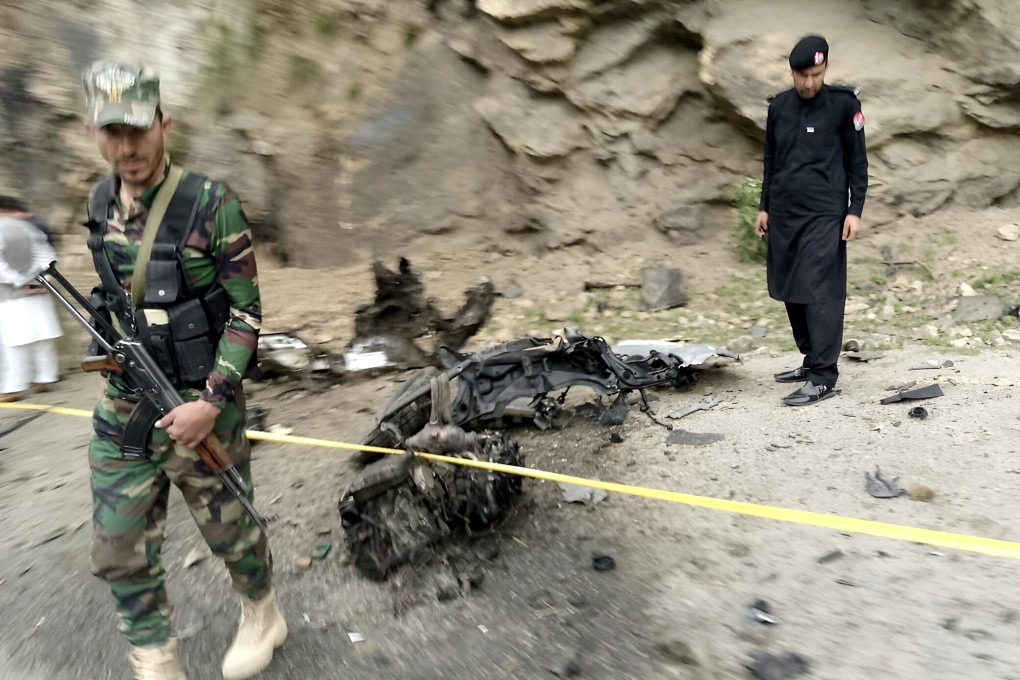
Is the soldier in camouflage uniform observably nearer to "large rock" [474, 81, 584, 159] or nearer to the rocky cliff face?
the rocky cliff face

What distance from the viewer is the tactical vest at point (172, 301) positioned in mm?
2146

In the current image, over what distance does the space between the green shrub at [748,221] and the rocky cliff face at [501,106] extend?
1.21 feet

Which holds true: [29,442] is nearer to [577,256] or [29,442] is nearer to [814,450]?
[814,450]

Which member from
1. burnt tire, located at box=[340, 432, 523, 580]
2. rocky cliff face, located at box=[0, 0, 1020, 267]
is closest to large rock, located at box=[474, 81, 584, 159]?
rocky cliff face, located at box=[0, 0, 1020, 267]

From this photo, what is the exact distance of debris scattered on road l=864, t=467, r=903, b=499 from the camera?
3.18 meters

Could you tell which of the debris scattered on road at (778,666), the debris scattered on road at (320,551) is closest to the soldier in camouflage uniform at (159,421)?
the debris scattered on road at (320,551)

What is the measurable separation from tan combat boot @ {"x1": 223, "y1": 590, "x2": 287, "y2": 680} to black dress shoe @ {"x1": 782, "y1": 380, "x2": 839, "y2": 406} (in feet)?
10.2

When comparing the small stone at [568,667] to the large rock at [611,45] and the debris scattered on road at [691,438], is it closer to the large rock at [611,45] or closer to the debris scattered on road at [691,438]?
the debris scattered on road at [691,438]

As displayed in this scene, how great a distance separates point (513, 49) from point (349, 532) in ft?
21.7

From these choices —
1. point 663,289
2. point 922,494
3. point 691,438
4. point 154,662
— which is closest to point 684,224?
point 663,289

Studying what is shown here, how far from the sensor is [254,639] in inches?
99.3

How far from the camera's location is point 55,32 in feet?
21.9

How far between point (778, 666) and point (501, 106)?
7.18 meters

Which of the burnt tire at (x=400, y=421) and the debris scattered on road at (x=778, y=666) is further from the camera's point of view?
the burnt tire at (x=400, y=421)
